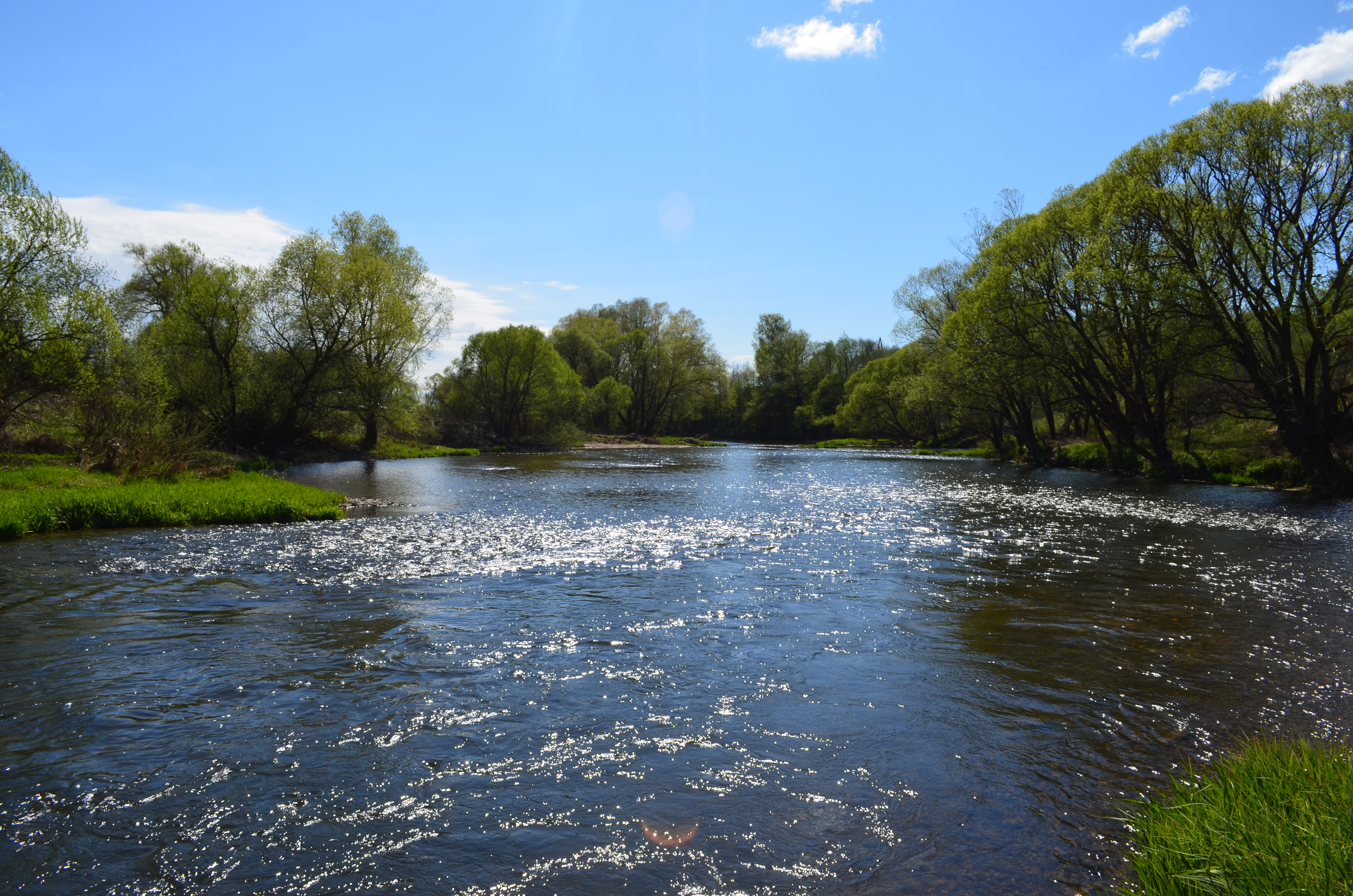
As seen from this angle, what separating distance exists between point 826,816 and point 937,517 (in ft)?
62.5

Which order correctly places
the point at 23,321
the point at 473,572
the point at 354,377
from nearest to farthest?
the point at 473,572 < the point at 23,321 < the point at 354,377

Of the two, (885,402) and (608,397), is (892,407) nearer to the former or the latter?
(885,402)

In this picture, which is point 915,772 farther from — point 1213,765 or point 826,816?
point 1213,765

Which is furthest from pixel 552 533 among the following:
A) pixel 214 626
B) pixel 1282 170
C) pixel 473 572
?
pixel 1282 170

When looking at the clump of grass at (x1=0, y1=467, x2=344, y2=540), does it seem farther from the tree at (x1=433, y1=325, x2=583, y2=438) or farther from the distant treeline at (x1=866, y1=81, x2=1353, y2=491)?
the tree at (x1=433, y1=325, x2=583, y2=438)

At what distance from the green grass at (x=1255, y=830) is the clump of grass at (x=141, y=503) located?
2141 cm

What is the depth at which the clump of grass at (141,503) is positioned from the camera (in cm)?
1720

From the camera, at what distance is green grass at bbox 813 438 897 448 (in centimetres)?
8881

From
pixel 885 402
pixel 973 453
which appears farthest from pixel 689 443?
pixel 973 453

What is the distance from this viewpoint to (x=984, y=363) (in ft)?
138

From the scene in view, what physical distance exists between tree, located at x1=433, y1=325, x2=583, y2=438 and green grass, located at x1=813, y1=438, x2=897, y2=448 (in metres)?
34.4

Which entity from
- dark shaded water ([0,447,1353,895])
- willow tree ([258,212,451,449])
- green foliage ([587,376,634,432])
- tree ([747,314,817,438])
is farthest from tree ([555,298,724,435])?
dark shaded water ([0,447,1353,895])

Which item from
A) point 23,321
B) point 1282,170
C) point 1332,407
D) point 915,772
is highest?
point 1282,170

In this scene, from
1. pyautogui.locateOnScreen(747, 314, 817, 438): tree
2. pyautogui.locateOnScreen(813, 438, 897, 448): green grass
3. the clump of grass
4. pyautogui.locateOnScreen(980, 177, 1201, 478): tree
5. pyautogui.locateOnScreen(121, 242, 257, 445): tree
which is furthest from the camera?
pyautogui.locateOnScreen(747, 314, 817, 438): tree
